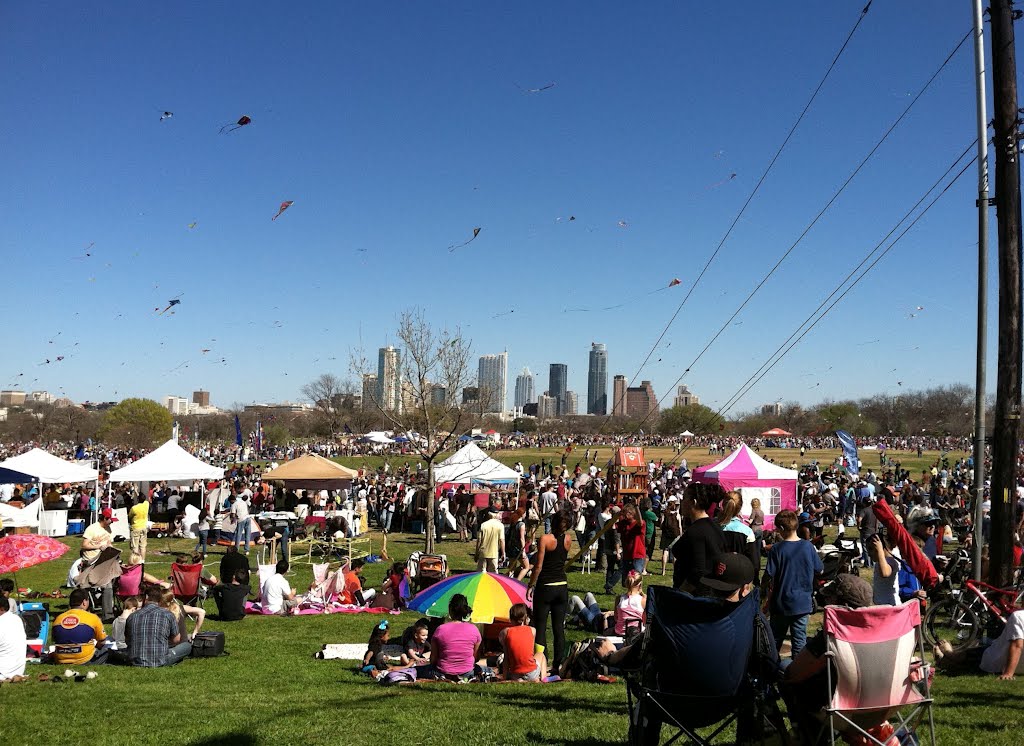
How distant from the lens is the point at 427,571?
12500mm

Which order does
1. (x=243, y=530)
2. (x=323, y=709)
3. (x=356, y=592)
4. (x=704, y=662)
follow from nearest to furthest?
(x=704, y=662) → (x=323, y=709) → (x=356, y=592) → (x=243, y=530)

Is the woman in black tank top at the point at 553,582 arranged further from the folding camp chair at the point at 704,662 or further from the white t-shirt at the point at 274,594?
the white t-shirt at the point at 274,594

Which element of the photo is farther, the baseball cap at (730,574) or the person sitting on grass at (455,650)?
the person sitting on grass at (455,650)

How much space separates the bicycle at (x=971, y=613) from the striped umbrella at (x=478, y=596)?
4.51 m

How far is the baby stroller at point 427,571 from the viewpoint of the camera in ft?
40.9

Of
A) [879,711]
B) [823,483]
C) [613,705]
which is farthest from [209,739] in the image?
[823,483]

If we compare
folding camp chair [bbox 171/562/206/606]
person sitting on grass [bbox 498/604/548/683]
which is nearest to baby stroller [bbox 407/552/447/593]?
folding camp chair [bbox 171/562/206/606]

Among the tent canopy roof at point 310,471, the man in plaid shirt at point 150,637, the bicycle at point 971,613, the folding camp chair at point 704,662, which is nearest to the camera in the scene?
the folding camp chair at point 704,662

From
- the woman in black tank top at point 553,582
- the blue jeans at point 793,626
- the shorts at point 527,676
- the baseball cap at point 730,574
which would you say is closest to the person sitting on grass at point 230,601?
the woman in black tank top at point 553,582

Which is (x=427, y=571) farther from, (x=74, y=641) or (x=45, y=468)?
(x=45, y=468)

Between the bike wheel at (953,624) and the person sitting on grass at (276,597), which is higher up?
the bike wheel at (953,624)

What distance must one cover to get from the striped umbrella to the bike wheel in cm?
445

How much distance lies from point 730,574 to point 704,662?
3.75 feet

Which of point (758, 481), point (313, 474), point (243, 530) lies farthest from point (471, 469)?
point (758, 481)
